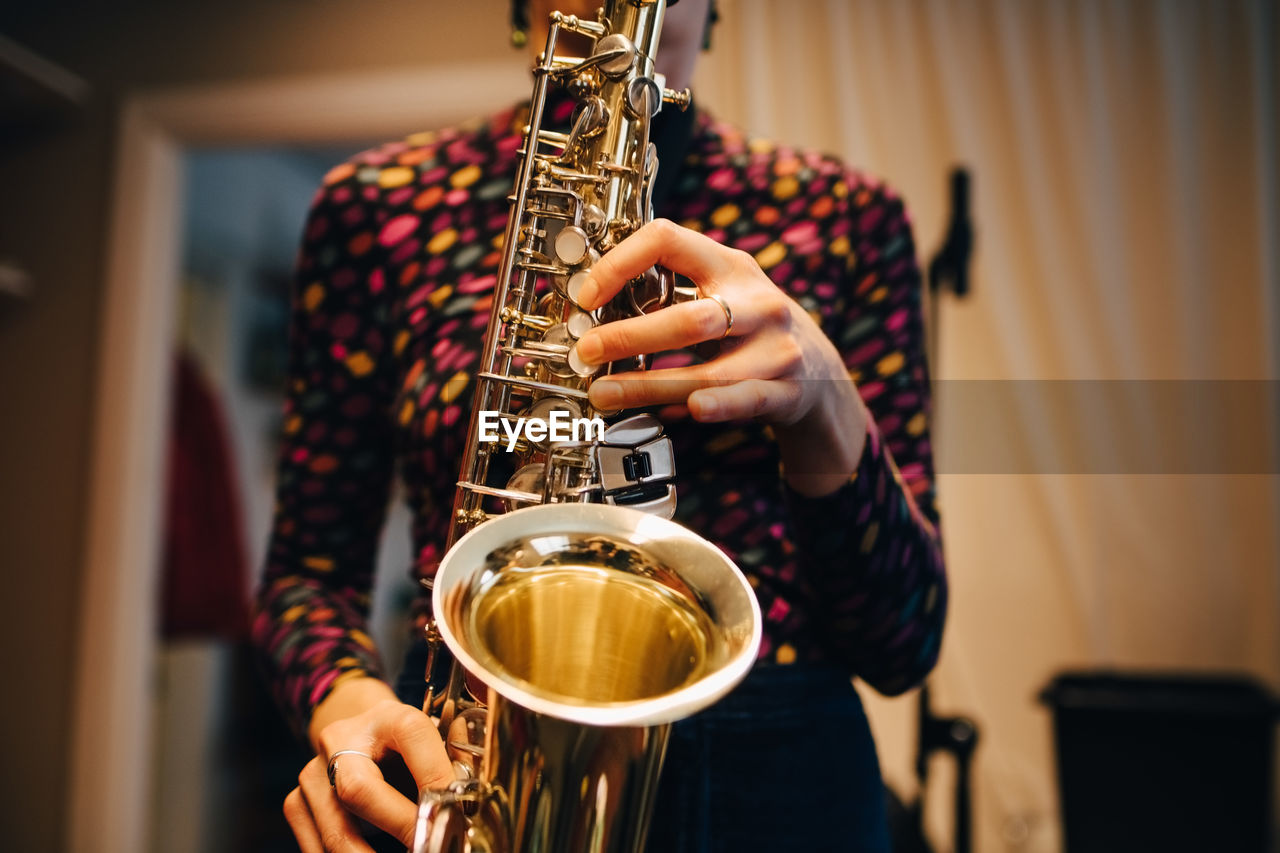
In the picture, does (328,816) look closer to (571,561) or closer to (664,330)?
(571,561)

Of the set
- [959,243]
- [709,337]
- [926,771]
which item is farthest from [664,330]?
[926,771]

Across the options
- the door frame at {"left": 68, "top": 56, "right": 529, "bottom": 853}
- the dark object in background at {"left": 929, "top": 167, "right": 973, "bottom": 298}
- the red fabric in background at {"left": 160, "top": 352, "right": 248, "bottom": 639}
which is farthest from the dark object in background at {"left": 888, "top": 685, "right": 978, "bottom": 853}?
the red fabric in background at {"left": 160, "top": 352, "right": 248, "bottom": 639}

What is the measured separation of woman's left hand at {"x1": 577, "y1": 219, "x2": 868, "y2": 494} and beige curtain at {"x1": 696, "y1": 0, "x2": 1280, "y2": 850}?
1115 mm

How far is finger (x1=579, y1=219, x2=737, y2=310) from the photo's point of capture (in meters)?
0.43

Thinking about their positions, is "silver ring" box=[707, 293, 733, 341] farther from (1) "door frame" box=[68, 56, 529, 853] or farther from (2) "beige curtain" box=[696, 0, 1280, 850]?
(1) "door frame" box=[68, 56, 529, 853]

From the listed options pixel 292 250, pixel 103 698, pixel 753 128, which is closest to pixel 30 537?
pixel 103 698

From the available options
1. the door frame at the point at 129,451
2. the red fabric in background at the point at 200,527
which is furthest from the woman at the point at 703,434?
the red fabric in background at the point at 200,527

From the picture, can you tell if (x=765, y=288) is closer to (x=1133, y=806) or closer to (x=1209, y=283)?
(x=1133, y=806)

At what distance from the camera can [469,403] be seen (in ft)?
1.87

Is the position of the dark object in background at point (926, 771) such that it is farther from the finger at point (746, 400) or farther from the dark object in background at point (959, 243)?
the finger at point (746, 400)

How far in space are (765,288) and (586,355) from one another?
0.10 metres

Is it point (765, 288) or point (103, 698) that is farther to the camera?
point (103, 698)

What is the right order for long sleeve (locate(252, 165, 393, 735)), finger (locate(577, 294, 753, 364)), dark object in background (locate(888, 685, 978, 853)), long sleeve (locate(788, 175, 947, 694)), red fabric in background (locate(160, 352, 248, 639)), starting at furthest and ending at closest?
red fabric in background (locate(160, 352, 248, 639)), dark object in background (locate(888, 685, 978, 853)), long sleeve (locate(252, 165, 393, 735)), long sleeve (locate(788, 175, 947, 694)), finger (locate(577, 294, 753, 364))

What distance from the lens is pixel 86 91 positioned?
1.91 m
